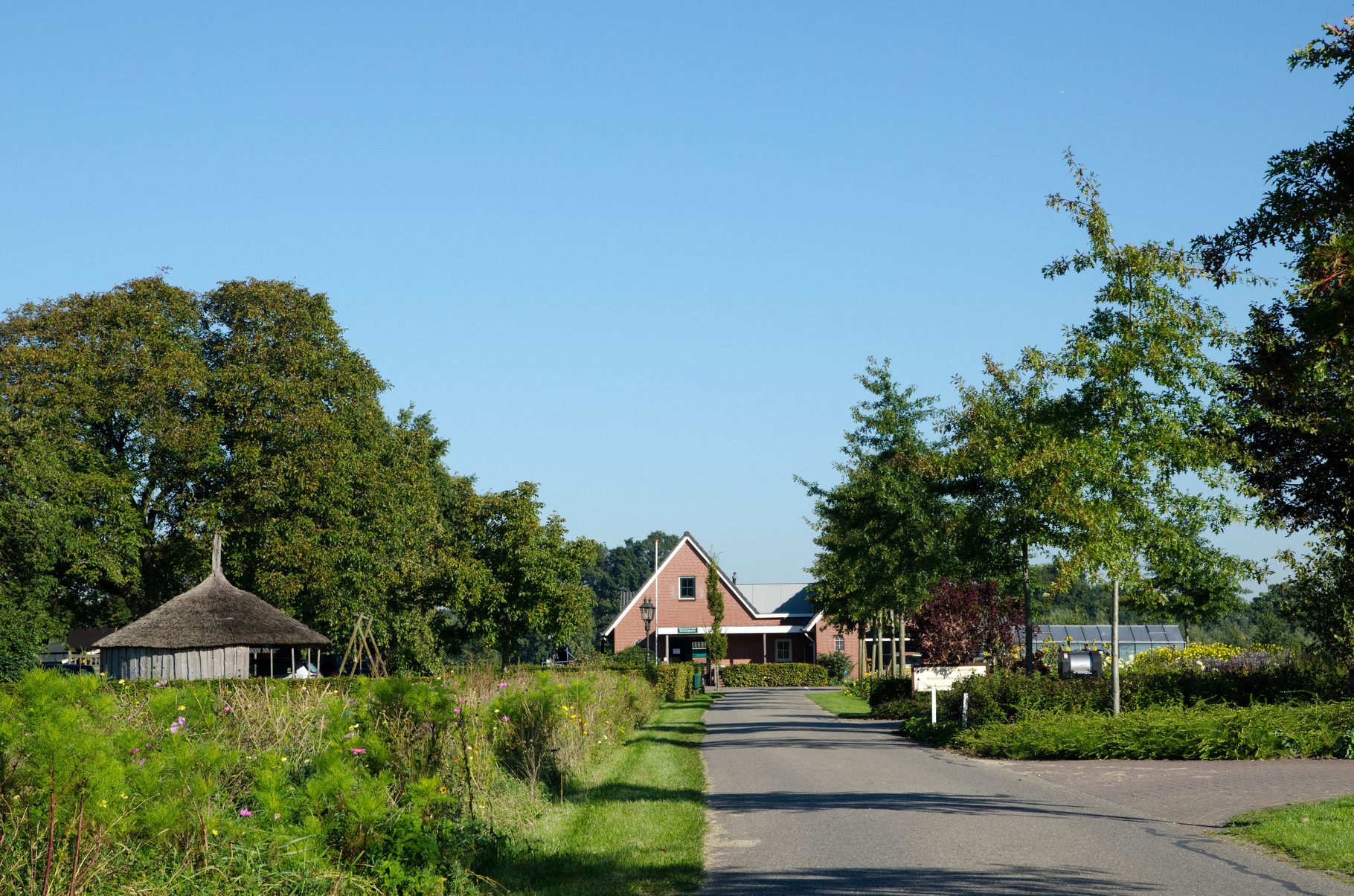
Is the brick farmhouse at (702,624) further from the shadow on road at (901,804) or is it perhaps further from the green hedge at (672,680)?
the shadow on road at (901,804)

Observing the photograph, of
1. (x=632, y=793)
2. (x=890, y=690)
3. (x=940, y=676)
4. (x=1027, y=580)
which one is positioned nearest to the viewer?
(x=632, y=793)

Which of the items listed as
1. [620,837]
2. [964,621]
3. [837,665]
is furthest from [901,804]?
[837,665]

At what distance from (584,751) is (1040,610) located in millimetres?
11931

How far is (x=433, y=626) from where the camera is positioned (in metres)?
41.2

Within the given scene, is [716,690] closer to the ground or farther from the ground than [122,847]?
closer to the ground

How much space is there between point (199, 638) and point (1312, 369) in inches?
1098

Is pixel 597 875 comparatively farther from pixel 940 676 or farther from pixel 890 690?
pixel 890 690

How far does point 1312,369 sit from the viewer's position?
29.1 feet

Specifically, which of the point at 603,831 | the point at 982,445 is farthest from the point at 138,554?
the point at 603,831

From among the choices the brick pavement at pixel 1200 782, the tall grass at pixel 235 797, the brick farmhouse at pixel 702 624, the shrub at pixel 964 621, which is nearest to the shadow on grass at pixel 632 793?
the tall grass at pixel 235 797

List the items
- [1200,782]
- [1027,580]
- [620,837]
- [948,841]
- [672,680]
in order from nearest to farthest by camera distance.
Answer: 1. [948,841]
2. [620,837]
3. [1200,782]
4. [1027,580]
5. [672,680]

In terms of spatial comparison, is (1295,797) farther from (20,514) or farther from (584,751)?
(20,514)

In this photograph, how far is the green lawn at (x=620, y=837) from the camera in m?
7.62

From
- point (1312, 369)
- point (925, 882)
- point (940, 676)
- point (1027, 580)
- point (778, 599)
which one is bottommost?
point (778, 599)
